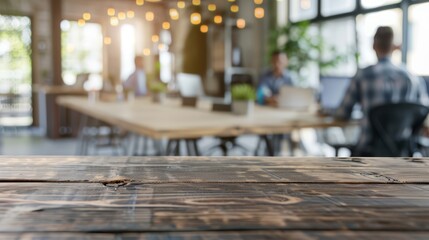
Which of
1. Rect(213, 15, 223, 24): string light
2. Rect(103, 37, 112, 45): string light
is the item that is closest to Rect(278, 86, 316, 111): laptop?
Rect(213, 15, 223, 24): string light

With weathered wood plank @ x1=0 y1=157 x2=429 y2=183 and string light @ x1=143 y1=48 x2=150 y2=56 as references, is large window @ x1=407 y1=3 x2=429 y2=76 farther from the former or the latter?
string light @ x1=143 y1=48 x2=150 y2=56

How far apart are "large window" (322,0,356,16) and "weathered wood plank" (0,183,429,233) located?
661 cm

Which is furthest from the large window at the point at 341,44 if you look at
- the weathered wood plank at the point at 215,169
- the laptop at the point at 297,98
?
the weathered wood plank at the point at 215,169

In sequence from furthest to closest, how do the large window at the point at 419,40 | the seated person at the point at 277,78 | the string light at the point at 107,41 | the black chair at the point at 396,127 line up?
1. the string light at the point at 107,41
2. the large window at the point at 419,40
3. the seated person at the point at 277,78
4. the black chair at the point at 396,127

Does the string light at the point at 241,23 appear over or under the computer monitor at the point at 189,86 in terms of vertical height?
over

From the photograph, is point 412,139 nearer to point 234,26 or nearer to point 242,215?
point 242,215

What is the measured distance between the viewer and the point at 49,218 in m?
0.60

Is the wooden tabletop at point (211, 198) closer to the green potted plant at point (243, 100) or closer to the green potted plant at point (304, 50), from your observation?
the green potted plant at point (243, 100)

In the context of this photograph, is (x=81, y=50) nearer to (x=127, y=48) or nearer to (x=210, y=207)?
(x=127, y=48)

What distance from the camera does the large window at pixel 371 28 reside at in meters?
5.93

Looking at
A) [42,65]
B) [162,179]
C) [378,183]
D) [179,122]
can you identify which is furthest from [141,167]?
[42,65]

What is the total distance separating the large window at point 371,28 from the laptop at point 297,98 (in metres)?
2.77

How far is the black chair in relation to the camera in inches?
110

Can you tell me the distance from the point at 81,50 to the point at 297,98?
8523mm
